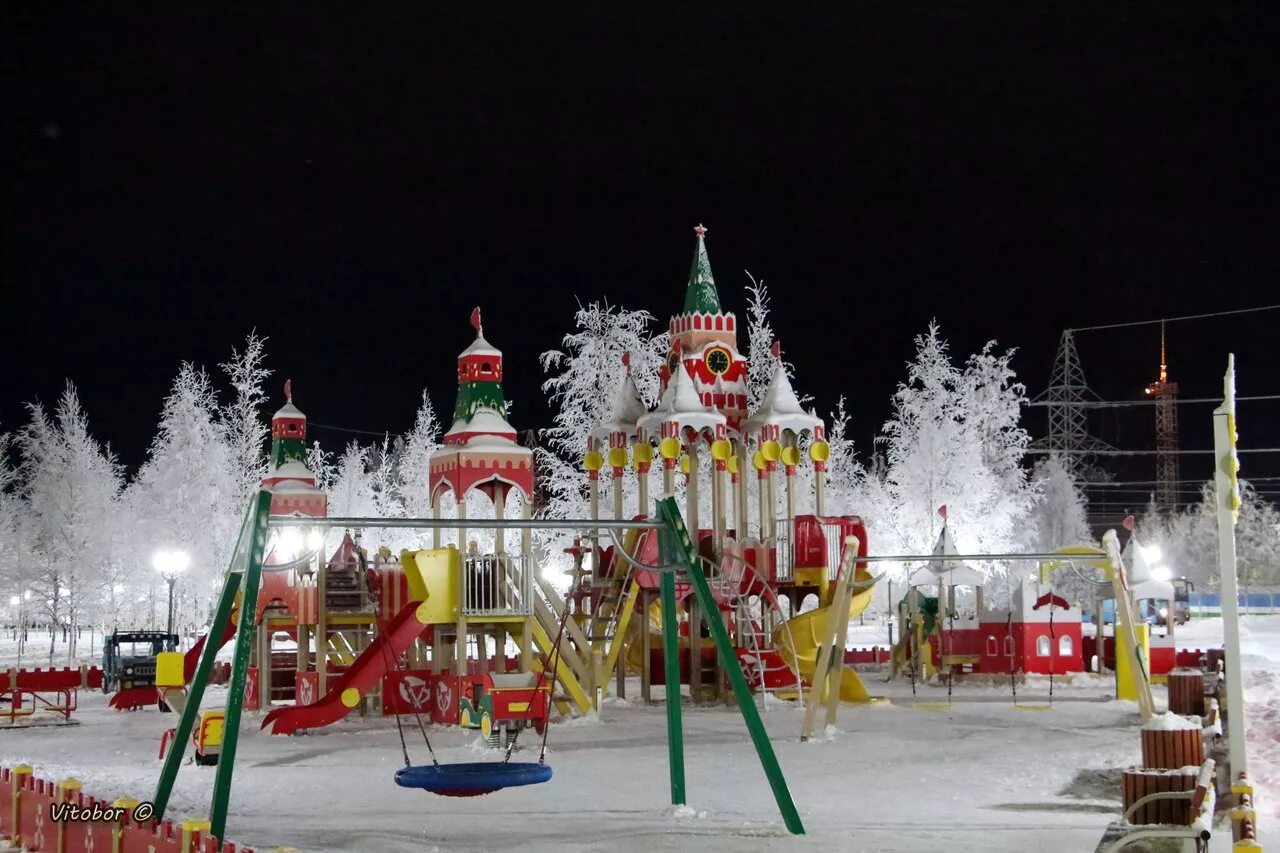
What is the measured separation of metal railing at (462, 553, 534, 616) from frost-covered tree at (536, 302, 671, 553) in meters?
24.5

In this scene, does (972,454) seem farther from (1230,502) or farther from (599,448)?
(1230,502)

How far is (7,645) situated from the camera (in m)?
60.8

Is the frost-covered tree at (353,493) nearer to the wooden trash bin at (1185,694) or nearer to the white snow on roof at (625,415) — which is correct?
the white snow on roof at (625,415)

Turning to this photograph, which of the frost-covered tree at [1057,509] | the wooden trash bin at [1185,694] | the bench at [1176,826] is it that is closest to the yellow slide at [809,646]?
the wooden trash bin at [1185,694]

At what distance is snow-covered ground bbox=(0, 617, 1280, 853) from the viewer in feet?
43.6

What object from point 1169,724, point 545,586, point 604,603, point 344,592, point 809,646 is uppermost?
point 545,586

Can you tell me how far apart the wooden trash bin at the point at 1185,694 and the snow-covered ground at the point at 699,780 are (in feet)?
2.65

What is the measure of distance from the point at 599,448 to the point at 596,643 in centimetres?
601

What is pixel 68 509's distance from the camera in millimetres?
50906

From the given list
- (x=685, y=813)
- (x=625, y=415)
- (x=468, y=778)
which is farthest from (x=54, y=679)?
→ (x=468, y=778)

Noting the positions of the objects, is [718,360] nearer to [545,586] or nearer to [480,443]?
[480,443]

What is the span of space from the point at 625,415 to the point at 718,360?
245 cm

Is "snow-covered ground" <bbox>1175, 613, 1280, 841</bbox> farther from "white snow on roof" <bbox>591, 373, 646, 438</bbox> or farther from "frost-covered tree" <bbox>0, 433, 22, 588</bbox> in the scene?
"frost-covered tree" <bbox>0, 433, 22, 588</bbox>

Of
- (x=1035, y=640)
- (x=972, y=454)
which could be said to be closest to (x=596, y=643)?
(x=1035, y=640)
